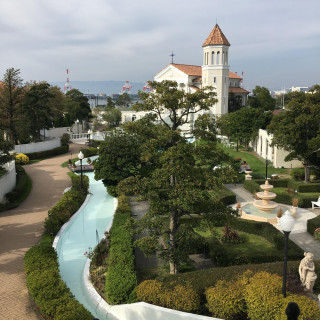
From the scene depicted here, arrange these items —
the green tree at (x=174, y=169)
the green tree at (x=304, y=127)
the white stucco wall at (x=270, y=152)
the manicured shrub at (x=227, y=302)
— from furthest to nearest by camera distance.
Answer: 1. the white stucco wall at (x=270, y=152)
2. the green tree at (x=304, y=127)
3. the green tree at (x=174, y=169)
4. the manicured shrub at (x=227, y=302)

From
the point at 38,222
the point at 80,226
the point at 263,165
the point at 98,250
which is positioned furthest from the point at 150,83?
the point at 263,165

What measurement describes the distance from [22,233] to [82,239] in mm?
3274

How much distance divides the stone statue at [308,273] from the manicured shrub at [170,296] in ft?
11.6

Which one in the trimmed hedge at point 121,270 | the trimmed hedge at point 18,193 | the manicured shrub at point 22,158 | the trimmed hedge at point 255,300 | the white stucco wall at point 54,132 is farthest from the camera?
the white stucco wall at point 54,132

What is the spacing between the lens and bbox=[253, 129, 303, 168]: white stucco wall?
33.7m

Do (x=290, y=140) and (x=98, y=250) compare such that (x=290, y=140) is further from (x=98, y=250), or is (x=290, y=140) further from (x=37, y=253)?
(x=37, y=253)

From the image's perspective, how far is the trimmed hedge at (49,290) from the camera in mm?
9797

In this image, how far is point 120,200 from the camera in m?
21.5

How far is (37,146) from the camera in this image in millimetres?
41625

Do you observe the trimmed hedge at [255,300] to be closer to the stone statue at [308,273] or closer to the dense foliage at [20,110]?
the stone statue at [308,273]

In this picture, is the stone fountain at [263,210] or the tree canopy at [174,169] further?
the stone fountain at [263,210]

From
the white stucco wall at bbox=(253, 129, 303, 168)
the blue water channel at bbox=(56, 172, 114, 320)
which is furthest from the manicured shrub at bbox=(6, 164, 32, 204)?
the white stucco wall at bbox=(253, 129, 303, 168)

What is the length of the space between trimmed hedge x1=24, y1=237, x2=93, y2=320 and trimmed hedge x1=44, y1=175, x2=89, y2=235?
3.94m

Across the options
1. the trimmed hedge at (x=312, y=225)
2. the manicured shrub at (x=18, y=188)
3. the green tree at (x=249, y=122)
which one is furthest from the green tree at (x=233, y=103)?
the trimmed hedge at (x=312, y=225)
